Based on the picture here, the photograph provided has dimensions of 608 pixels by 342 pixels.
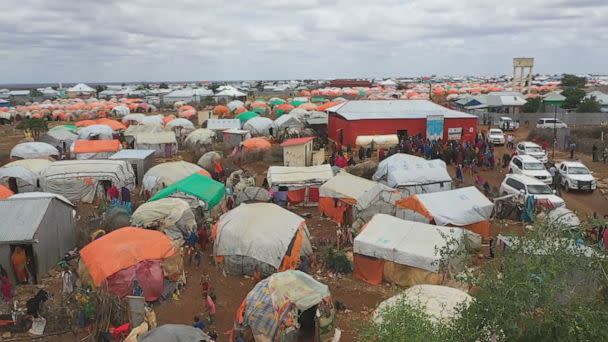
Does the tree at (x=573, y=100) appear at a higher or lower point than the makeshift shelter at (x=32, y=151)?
higher

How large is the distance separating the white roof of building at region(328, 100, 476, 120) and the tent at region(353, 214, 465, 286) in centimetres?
1724

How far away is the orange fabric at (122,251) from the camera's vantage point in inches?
465

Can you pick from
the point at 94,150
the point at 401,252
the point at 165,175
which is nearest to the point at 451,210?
the point at 401,252

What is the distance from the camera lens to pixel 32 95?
319 feet

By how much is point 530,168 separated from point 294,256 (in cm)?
1335

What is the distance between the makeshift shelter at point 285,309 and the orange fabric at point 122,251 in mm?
3473

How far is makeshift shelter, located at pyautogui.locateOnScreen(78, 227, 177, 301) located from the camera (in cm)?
1170

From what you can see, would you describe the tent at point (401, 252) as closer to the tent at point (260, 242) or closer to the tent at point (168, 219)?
the tent at point (260, 242)

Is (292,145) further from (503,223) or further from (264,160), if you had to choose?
(503,223)

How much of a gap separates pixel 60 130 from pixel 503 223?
30493 millimetres

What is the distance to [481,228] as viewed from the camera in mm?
15922

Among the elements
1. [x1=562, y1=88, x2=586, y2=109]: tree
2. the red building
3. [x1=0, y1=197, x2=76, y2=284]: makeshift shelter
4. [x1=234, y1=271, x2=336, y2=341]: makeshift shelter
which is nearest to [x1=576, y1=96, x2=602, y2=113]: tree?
[x1=562, y1=88, x2=586, y2=109]: tree

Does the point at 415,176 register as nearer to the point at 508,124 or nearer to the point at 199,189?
the point at 199,189

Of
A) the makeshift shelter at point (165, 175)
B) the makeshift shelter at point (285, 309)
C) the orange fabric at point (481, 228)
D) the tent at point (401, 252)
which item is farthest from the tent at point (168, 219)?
the orange fabric at point (481, 228)
